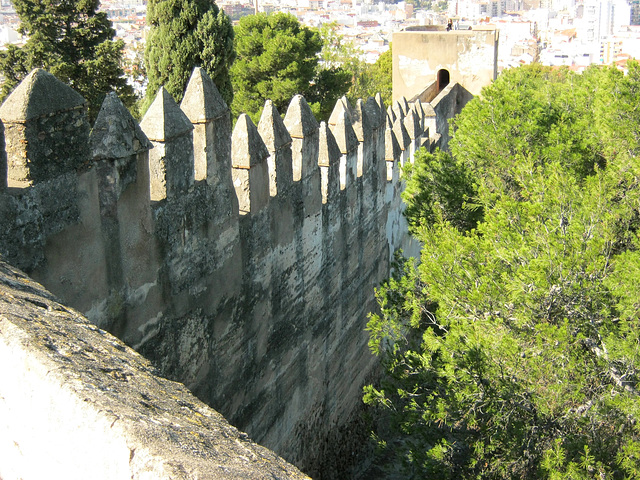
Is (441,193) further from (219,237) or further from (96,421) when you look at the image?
(96,421)

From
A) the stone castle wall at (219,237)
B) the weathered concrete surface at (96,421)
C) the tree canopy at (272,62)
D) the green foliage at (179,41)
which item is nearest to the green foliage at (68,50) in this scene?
the green foliage at (179,41)

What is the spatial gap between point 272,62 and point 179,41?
6594 mm

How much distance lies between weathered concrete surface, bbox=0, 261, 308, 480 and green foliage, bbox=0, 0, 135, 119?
14.8 meters

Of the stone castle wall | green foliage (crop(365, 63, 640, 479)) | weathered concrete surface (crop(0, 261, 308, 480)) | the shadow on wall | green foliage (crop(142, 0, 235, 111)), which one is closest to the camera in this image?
weathered concrete surface (crop(0, 261, 308, 480))

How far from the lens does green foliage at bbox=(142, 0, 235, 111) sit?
47.4 ft

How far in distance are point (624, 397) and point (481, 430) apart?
111cm

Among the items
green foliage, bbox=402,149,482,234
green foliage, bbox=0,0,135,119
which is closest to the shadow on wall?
green foliage, bbox=0,0,135,119

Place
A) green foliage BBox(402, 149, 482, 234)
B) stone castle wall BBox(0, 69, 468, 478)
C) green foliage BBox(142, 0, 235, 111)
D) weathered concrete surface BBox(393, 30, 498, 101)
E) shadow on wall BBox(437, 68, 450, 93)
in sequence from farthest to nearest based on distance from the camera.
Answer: shadow on wall BBox(437, 68, 450, 93) < weathered concrete surface BBox(393, 30, 498, 101) < green foliage BBox(142, 0, 235, 111) < green foliage BBox(402, 149, 482, 234) < stone castle wall BBox(0, 69, 468, 478)

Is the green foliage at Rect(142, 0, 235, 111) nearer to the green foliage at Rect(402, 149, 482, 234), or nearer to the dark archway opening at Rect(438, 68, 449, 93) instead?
the dark archway opening at Rect(438, 68, 449, 93)

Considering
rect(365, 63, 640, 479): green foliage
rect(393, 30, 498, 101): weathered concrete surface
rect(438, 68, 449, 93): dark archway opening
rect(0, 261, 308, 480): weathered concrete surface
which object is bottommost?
rect(365, 63, 640, 479): green foliage

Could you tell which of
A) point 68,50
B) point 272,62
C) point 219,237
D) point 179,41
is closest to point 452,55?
point 272,62

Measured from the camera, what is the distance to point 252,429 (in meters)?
6.38

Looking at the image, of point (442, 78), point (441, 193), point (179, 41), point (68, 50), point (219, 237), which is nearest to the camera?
point (219, 237)

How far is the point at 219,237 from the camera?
18.3 feet
